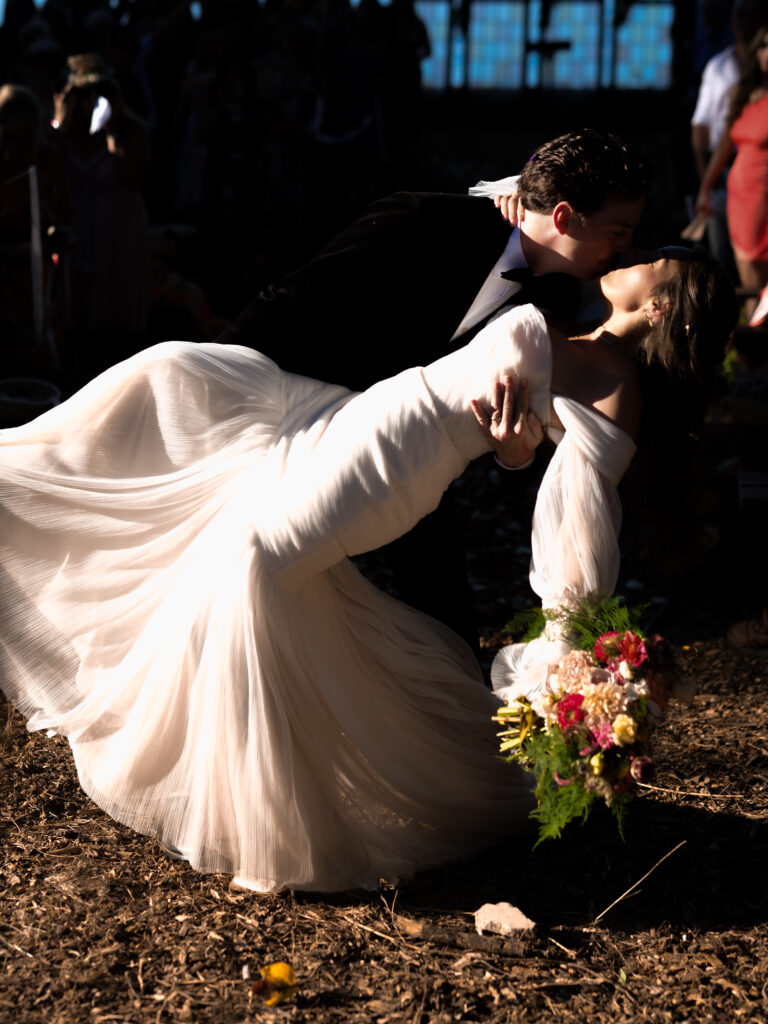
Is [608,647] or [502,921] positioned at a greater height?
[608,647]

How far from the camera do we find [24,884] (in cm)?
353

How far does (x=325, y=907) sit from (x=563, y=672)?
972 mm

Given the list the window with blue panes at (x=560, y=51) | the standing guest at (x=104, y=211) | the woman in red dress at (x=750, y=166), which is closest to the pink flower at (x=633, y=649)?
the woman in red dress at (x=750, y=166)

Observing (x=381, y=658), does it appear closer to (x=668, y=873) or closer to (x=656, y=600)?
(x=668, y=873)

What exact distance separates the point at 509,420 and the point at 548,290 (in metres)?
0.49

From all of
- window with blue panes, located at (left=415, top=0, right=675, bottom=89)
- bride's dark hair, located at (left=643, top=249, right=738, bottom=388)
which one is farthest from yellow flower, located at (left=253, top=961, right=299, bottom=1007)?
window with blue panes, located at (left=415, top=0, right=675, bottom=89)

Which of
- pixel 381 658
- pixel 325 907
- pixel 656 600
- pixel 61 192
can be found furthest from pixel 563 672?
pixel 61 192

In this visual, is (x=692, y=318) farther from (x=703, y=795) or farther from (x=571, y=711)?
(x=703, y=795)

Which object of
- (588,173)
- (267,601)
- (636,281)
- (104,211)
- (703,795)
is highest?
(588,173)

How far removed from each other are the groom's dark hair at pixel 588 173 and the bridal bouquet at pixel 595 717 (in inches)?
40.4

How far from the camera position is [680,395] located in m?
3.27

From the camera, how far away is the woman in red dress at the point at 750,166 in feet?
26.8

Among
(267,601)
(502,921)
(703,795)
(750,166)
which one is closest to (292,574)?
(267,601)

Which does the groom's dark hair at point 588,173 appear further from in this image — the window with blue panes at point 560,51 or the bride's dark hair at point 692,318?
the window with blue panes at point 560,51
